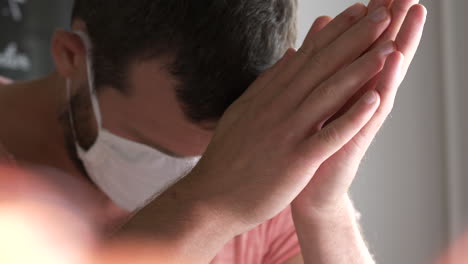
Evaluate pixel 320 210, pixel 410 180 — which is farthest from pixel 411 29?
pixel 410 180

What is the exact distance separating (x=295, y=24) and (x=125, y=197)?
0.38 meters

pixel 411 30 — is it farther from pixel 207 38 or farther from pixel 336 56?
pixel 207 38

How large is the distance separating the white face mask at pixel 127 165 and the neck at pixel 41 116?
0.04 metres

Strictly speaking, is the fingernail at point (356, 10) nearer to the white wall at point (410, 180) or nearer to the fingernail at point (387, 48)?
the fingernail at point (387, 48)

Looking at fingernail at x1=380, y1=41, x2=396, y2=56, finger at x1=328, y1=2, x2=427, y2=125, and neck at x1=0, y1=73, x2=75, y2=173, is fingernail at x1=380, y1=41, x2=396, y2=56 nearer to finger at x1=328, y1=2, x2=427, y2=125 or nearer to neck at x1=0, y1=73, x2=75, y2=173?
finger at x1=328, y1=2, x2=427, y2=125

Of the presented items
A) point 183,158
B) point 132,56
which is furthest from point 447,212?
point 132,56

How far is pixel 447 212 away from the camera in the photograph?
1733 millimetres

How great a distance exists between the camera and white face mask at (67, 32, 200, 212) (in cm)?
89

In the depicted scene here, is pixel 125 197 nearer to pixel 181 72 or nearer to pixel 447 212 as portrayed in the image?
pixel 181 72

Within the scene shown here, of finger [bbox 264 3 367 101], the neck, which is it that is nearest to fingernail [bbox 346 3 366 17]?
finger [bbox 264 3 367 101]

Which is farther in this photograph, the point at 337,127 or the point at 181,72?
the point at 181,72

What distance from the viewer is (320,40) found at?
0.64 metres

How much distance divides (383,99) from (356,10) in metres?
0.11

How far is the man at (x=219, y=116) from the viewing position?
612mm
